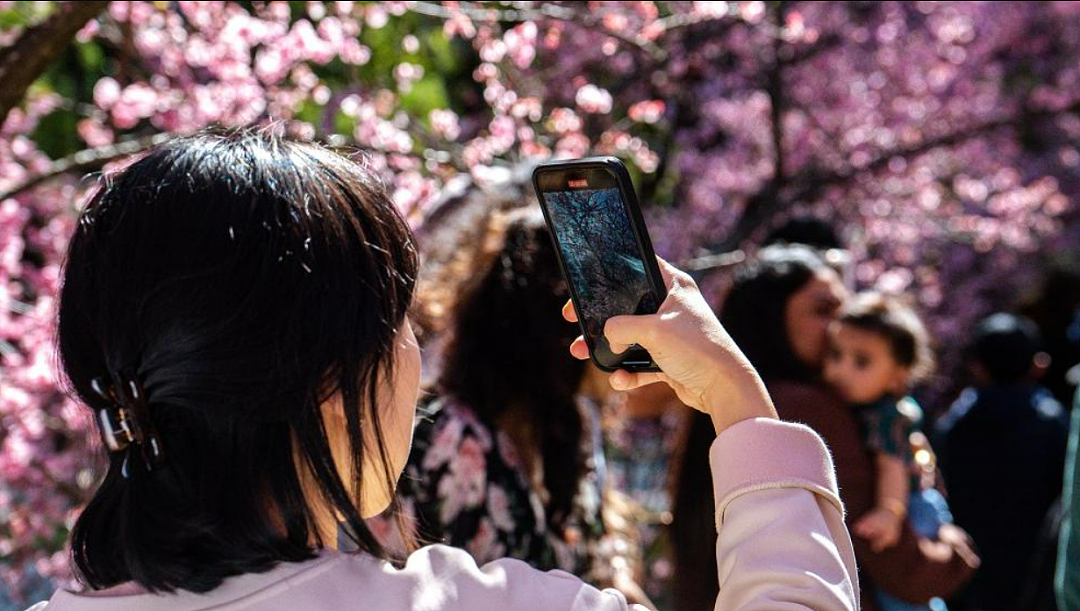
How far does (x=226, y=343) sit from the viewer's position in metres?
1.09

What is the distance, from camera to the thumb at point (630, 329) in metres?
1.22

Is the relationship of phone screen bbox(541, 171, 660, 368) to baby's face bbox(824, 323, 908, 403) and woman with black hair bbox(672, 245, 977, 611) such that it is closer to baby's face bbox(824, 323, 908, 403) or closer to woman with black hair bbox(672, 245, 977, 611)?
woman with black hair bbox(672, 245, 977, 611)

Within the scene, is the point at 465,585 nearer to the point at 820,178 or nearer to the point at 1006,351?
the point at 1006,351

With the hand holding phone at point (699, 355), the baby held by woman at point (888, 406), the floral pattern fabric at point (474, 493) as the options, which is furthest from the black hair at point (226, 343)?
the baby held by woman at point (888, 406)

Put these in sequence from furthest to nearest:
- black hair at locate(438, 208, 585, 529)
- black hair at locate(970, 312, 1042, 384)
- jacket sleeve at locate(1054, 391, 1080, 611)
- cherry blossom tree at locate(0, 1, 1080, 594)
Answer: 1. black hair at locate(970, 312, 1042, 384)
2. cherry blossom tree at locate(0, 1, 1080, 594)
3. black hair at locate(438, 208, 585, 529)
4. jacket sleeve at locate(1054, 391, 1080, 611)

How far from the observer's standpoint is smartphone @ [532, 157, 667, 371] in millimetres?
1324

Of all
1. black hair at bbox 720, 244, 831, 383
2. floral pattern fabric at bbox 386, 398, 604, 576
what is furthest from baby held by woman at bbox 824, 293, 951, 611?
floral pattern fabric at bbox 386, 398, 604, 576

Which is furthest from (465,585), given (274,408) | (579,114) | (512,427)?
(579,114)

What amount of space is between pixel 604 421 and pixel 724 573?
2.22 metres

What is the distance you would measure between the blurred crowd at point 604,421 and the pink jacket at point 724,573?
287 millimetres

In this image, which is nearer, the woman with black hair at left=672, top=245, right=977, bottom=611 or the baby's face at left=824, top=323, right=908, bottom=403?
the woman with black hair at left=672, top=245, right=977, bottom=611

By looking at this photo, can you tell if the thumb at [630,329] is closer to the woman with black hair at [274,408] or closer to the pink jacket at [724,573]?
the woman with black hair at [274,408]

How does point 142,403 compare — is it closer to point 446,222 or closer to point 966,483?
point 446,222

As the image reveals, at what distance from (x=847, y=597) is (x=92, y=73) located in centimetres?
543
